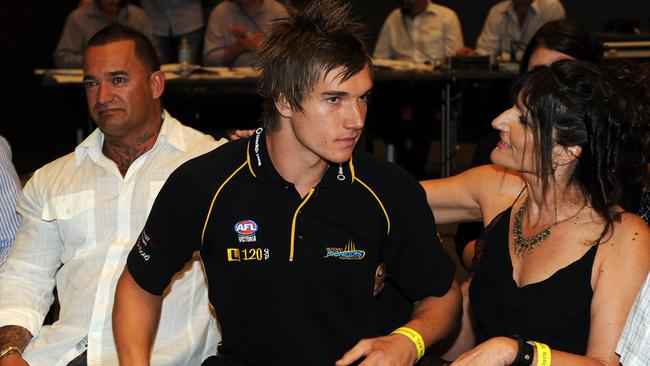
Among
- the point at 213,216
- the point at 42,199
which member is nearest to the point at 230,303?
the point at 213,216

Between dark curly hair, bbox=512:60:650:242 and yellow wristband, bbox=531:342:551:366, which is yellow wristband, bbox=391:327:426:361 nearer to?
yellow wristband, bbox=531:342:551:366

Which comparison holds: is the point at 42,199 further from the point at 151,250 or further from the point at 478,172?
the point at 478,172

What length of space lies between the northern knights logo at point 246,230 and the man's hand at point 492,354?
0.61 metres

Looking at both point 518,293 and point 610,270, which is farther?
point 518,293

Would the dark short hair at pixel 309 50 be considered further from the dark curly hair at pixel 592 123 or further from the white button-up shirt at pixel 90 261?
the white button-up shirt at pixel 90 261

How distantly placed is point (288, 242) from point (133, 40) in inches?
45.8

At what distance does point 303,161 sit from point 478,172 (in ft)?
2.44

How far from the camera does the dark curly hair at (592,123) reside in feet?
7.46

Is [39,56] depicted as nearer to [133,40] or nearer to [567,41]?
[133,40]

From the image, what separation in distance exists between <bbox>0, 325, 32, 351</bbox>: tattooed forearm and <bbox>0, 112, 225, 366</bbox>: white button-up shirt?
20 millimetres

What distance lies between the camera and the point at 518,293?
7.82 feet

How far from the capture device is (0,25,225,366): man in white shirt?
8.98 feet

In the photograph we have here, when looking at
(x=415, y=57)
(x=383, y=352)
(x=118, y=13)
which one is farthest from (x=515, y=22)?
(x=383, y=352)

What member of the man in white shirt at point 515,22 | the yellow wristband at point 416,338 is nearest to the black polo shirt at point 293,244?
the yellow wristband at point 416,338
